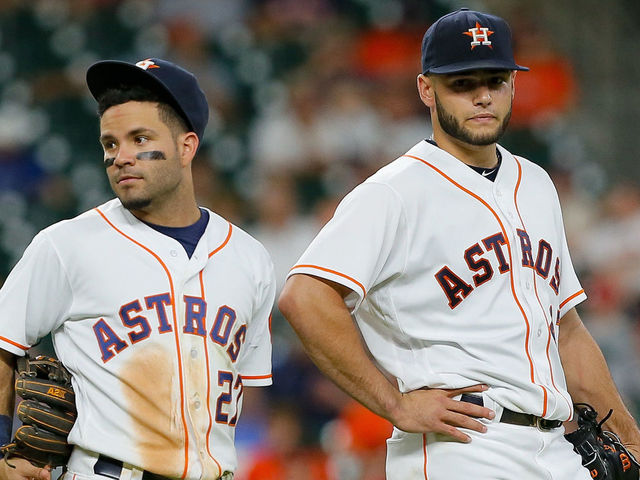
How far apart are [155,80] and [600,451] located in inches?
57.8

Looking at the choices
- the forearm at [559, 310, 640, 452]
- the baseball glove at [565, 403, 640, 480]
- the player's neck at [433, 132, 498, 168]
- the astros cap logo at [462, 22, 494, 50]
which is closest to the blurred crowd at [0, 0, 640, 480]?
the forearm at [559, 310, 640, 452]

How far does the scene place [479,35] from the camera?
272 centimetres

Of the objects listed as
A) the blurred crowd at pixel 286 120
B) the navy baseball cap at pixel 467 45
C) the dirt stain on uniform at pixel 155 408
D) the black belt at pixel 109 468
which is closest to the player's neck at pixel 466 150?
the navy baseball cap at pixel 467 45

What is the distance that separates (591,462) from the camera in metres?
2.73

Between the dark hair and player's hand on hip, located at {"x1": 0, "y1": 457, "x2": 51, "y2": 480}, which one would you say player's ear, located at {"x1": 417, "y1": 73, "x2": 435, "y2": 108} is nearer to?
the dark hair

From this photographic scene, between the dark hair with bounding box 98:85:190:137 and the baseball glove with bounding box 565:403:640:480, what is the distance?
130cm

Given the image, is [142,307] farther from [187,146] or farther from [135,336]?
[187,146]

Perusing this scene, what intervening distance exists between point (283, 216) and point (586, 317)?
6.06 ft

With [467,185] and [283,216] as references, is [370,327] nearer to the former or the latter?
[467,185]

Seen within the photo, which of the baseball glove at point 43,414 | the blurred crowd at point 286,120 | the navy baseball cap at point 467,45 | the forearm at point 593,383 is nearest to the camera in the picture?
the baseball glove at point 43,414

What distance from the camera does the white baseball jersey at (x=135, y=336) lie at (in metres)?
2.50

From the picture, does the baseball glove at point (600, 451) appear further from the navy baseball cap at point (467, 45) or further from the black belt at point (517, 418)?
the navy baseball cap at point (467, 45)

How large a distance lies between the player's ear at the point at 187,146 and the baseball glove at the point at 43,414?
2.00ft

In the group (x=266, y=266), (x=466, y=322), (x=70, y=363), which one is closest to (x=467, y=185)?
(x=466, y=322)
